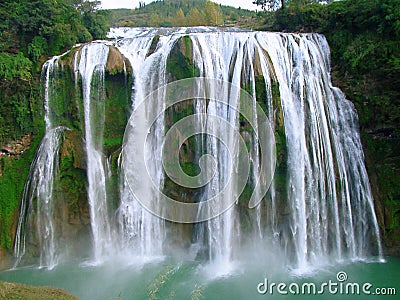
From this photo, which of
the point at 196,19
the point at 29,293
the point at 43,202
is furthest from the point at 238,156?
the point at 196,19

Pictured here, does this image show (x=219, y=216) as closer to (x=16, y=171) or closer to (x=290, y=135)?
(x=290, y=135)

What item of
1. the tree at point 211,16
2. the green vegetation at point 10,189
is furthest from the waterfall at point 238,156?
the tree at point 211,16

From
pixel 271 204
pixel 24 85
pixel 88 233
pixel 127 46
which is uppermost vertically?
pixel 127 46

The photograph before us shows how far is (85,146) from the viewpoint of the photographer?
12383mm

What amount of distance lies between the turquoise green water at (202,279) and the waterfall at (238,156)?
65 centimetres

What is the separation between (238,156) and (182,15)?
38.7m

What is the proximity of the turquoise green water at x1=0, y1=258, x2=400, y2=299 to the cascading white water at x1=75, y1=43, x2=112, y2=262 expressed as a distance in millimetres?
1162

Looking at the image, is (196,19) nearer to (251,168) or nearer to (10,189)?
(251,168)

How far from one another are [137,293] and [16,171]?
631 centimetres

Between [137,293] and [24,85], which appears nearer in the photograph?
[137,293]

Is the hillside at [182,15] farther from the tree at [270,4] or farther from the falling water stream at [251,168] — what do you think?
the falling water stream at [251,168]

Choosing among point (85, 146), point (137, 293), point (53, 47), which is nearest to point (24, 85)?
point (53, 47)

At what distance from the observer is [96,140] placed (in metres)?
12.5

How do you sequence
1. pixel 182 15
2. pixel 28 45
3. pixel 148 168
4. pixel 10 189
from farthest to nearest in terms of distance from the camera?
pixel 182 15 < pixel 28 45 < pixel 148 168 < pixel 10 189
